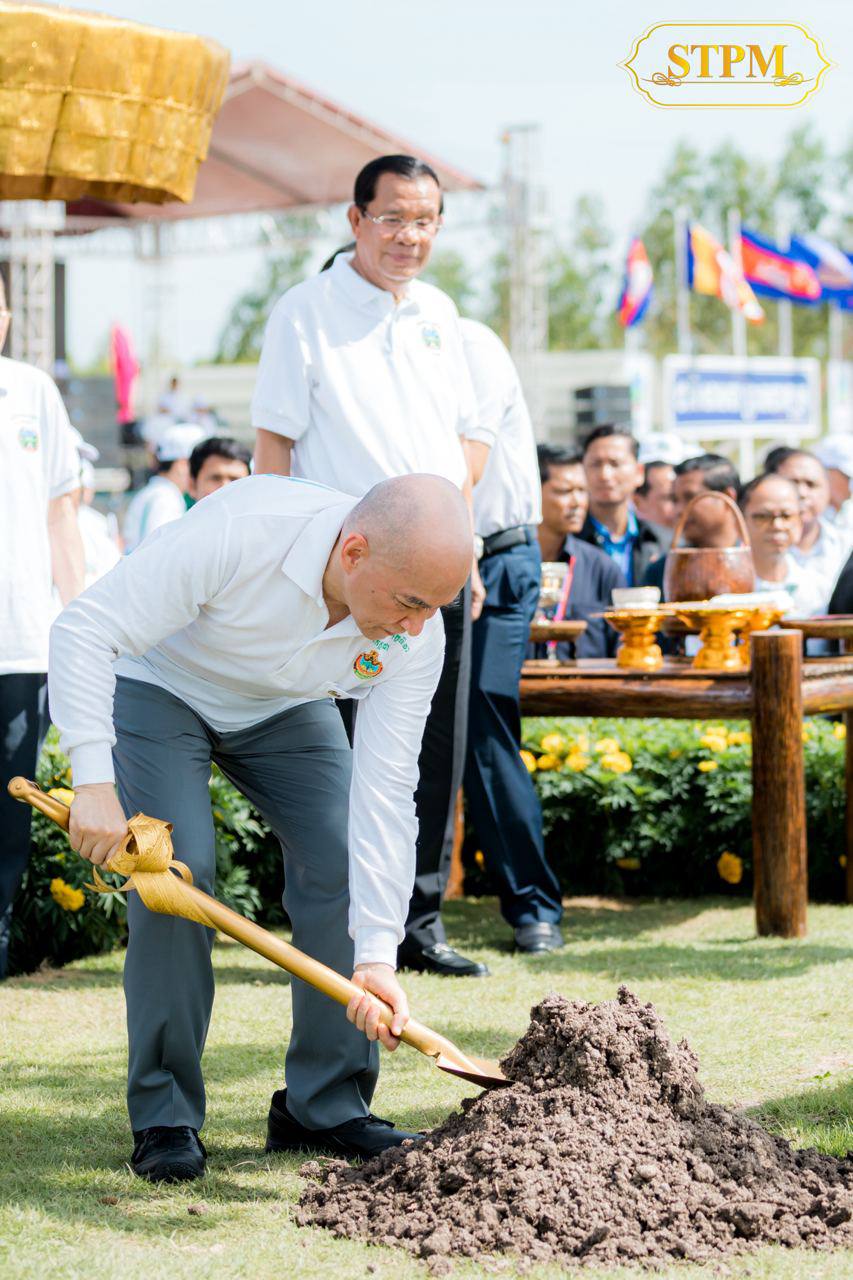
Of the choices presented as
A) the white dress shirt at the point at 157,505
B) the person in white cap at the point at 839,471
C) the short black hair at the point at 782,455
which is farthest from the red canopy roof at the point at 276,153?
the short black hair at the point at 782,455

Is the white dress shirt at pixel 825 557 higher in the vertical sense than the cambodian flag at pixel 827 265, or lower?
lower

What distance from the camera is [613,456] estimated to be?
8.30 metres

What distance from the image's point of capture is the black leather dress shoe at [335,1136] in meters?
3.58

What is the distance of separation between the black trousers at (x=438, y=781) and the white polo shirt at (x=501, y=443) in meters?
0.66

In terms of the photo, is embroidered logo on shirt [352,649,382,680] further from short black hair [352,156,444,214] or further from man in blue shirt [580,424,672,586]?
man in blue shirt [580,424,672,586]

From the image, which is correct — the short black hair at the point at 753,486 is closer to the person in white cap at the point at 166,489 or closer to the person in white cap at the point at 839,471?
the person in white cap at the point at 839,471

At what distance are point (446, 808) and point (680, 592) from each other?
1.45m

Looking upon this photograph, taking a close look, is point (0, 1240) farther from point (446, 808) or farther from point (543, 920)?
point (543, 920)

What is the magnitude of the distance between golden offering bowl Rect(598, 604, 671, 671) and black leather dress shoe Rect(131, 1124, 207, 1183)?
297cm

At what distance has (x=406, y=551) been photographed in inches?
120

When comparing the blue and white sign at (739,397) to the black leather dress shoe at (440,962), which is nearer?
the black leather dress shoe at (440,962)

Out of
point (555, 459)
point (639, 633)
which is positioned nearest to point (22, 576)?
point (639, 633)

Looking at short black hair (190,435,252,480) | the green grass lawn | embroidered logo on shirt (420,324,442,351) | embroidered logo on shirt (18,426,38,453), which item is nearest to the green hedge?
the green grass lawn

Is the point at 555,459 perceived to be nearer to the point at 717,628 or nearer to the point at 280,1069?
the point at 717,628
